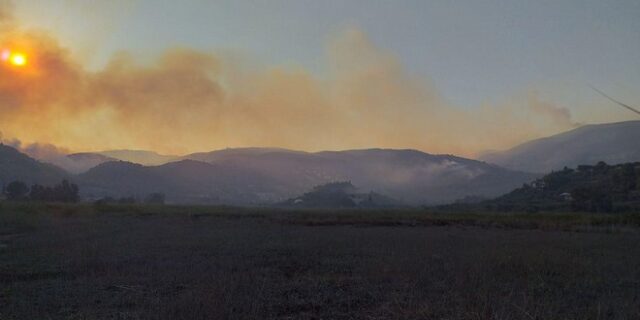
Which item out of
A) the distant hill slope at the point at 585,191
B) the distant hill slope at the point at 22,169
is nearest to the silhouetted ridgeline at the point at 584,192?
the distant hill slope at the point at 585,191

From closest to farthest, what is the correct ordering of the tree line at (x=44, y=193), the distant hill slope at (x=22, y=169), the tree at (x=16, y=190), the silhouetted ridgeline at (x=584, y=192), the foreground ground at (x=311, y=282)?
the foreground ground at (x=311, y=282)
the silhouetted ridgeline at (x=584, y=192)
the tree line at (x=44, y=193)
the tree at (x=16, y=190)
the distant hill slope at (x=22, y=169)

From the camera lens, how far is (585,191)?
82.4 metres

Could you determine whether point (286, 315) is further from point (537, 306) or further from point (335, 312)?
point (537, 306)

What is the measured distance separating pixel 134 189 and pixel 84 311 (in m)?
196

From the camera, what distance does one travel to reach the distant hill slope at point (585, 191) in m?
76.1

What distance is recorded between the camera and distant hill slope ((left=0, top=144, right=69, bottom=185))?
155750mm

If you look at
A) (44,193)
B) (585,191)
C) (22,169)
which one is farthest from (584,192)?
(22,169)

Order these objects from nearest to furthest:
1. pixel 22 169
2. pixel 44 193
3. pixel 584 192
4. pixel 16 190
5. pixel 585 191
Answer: pixel 584 192 → pixel 585 191 → pixel 44 193 → pixel 16 190 → pixel 22 169

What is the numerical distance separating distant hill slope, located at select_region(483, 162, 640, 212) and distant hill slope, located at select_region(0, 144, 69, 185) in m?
143

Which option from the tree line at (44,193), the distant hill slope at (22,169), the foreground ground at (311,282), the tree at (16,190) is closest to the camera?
the foreground ground at (311,282)

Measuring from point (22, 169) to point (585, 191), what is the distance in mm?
166212

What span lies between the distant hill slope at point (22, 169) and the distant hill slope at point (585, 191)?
142548 mm

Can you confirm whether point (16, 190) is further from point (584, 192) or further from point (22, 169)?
point (584, 192)

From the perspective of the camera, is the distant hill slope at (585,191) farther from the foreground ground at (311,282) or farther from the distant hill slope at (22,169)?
the distant hill slope at (22,169)
